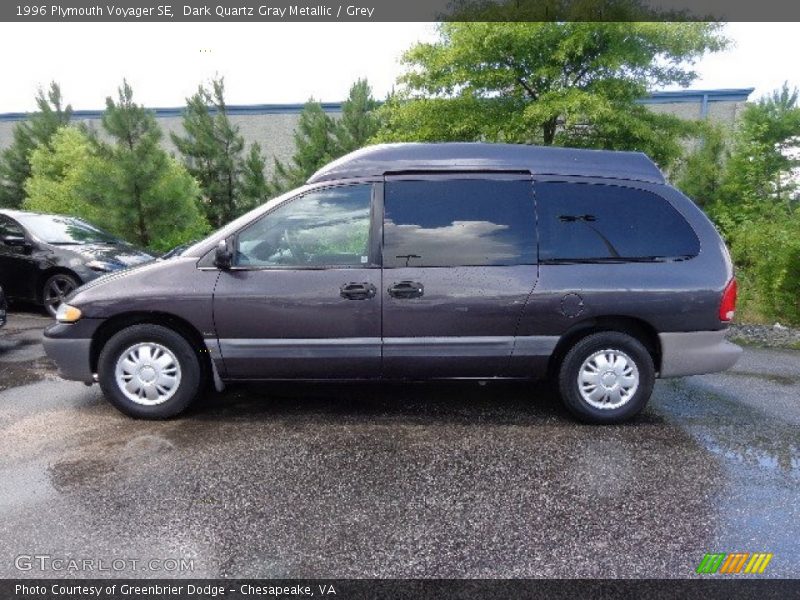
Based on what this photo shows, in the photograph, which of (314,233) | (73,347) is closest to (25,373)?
(73,347)

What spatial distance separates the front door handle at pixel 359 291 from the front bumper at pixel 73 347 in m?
1.84

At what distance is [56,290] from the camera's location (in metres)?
7.67

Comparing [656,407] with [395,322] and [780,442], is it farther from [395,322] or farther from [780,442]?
[395,322]

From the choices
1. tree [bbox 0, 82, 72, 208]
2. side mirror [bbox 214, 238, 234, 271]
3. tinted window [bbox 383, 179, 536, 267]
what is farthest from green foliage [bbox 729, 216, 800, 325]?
tree [bbox 0, 82, 72, 208]

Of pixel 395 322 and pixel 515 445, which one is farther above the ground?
pixel 395 322

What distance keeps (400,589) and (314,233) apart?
2469mm

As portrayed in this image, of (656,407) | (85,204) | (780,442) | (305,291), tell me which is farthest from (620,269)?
(85,204)

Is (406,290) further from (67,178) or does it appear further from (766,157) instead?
(766,157)

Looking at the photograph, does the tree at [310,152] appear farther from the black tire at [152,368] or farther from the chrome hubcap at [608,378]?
the chrome hubcap at [608,378]

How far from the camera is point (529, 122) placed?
1034 centimetres

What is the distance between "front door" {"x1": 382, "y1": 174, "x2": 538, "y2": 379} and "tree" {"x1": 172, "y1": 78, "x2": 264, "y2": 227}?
490 inches

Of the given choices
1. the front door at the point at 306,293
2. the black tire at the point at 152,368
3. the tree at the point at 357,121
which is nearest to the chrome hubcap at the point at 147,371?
the black tire at the point at 152,368

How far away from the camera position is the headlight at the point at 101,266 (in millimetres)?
7586

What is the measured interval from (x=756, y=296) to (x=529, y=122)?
4.89 m
